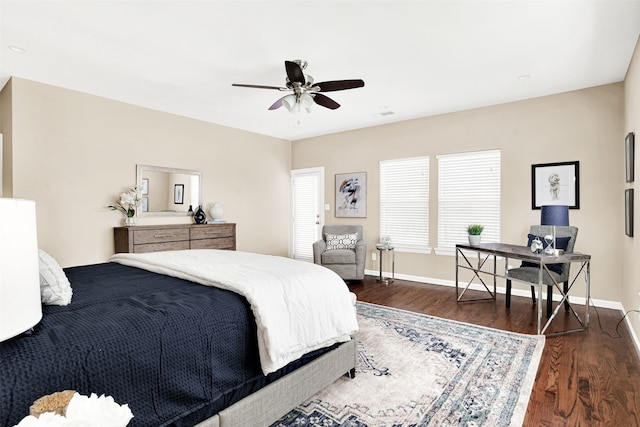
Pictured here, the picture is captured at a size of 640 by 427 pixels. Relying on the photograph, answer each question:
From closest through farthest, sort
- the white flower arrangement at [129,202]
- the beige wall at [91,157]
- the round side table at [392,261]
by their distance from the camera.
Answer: the beige wall at [91,157]
the white flower arrangement at [129,202]
the round side table at [392,261]

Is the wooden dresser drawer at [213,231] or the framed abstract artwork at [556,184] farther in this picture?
the wooden dresser drawer at [213,231]

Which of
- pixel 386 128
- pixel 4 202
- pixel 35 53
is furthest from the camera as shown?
pixel 386 128

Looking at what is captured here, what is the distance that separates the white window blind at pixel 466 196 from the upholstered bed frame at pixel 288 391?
334 cm

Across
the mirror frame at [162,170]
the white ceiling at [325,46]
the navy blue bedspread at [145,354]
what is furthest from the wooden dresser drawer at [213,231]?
the navy blue bedspread at [145,354]

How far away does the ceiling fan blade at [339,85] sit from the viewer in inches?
123

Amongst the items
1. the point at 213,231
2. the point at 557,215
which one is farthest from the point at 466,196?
the point at 213,231

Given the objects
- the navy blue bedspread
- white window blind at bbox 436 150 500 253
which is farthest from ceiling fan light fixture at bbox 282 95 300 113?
white window blind at bbox 436 150 500 253

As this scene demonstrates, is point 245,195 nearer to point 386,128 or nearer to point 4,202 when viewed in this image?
point 386,128

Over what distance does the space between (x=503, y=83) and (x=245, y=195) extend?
14.1 feet

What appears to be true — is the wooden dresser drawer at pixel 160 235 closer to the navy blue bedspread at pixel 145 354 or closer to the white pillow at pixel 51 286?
the navy blue bedspread at pixel 145 354

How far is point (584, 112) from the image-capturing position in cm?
411

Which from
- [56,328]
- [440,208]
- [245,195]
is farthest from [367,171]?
[56,328]

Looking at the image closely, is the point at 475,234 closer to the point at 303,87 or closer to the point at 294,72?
the point at 303,87

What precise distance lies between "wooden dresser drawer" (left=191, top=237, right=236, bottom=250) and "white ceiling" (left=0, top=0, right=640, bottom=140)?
2025 mm
